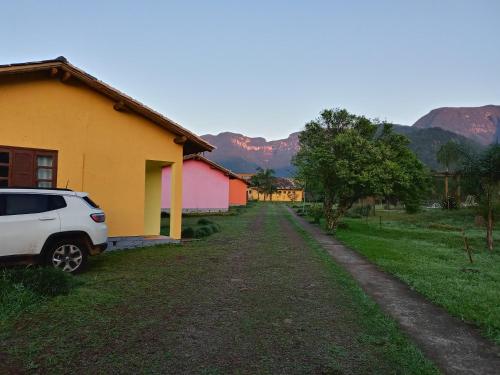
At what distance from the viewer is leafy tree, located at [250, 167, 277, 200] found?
9031 cm

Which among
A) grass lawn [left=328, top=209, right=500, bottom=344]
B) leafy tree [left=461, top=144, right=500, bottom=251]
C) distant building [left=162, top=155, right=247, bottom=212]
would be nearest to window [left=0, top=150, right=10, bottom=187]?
grass lawn [left=328, top=209, right=500, bottom=344]

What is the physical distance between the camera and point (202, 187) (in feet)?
120

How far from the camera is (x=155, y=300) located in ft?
22.7

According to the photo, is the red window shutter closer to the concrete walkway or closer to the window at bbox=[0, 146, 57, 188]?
the window at bbox=[0, 146, 57, 188]

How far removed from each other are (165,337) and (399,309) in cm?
423

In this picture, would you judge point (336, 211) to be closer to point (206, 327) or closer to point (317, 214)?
point (317, 214)

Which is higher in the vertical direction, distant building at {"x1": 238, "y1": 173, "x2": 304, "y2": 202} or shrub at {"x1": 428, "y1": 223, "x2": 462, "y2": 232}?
distant building at {"x1": 238, "y1": 173, "x2": 304, "y2": 202}

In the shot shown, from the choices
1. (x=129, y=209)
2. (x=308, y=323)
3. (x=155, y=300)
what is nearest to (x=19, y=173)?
(x=129, y=209)

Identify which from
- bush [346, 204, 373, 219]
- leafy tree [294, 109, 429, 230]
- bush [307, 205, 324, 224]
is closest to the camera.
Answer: leafy tree [294, 109, 429, 230]

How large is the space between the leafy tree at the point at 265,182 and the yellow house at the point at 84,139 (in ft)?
249

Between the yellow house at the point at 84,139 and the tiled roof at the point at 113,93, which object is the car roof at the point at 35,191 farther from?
the tiled roof at the point at 113,93

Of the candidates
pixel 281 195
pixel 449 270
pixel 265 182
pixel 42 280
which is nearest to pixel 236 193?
pixel 265 182

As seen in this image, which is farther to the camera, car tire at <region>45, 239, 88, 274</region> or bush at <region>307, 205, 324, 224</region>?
bush at <region>307, 205, 324, 224</region>

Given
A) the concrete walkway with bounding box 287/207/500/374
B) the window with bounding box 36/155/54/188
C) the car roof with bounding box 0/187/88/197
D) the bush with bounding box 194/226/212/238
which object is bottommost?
the concrete walkway with bounding box 287/207/500/374
